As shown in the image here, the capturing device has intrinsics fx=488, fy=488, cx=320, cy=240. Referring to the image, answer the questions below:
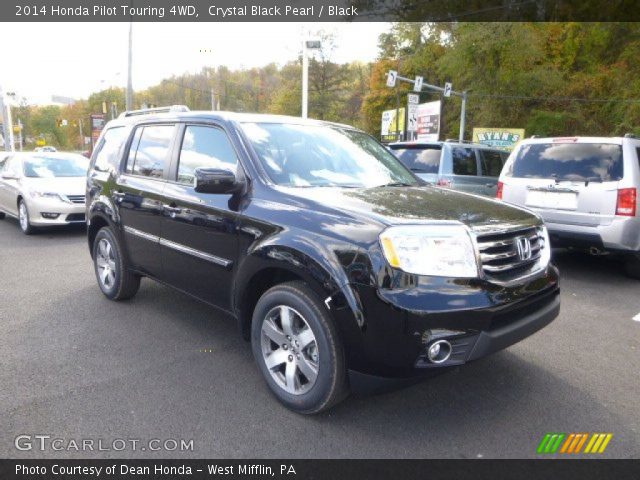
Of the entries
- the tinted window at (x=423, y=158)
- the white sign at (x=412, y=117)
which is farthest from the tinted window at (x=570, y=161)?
the white sign at (x=412, y=117)

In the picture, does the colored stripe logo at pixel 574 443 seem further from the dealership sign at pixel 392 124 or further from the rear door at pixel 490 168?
the dealership sign at pixel 392 124

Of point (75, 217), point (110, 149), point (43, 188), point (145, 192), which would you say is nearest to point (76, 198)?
point (75, 217)

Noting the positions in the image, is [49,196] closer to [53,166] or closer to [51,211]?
[51,211]

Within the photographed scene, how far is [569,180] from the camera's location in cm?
606

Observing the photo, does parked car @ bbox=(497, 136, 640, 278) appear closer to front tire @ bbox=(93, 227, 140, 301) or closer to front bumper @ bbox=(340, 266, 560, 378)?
front bumper @ bbox=(340, 266, 560, 378)

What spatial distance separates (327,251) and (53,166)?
9.13 metres

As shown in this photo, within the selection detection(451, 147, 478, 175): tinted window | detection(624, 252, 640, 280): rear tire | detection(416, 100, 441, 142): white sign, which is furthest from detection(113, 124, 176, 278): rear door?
detection(416, 100, 441, 142): white sign

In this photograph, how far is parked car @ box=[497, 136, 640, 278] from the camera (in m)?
5.63

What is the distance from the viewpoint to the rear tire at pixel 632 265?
603 cm

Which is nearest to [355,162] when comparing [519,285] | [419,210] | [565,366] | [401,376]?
[419,210]

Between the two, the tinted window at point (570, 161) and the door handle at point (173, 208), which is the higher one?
the tinted window at point (570, 161)

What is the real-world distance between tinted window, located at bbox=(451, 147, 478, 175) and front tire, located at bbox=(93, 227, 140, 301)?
→ 5.80 meters

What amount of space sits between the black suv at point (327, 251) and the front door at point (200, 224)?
1 centimetres
